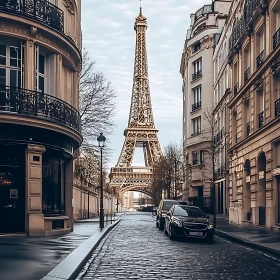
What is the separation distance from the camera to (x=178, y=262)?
46.4ft

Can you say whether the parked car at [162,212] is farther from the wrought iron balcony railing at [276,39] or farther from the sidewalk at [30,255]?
the sidewalk at [30,255]

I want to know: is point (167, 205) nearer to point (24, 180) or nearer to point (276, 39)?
point (276, 39)

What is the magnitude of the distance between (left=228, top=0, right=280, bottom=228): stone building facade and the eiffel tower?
162 ft

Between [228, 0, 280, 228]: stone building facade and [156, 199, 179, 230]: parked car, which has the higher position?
[228, 0, 280, 228]: stone building facade

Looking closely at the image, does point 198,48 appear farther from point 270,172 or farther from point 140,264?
point 140,264

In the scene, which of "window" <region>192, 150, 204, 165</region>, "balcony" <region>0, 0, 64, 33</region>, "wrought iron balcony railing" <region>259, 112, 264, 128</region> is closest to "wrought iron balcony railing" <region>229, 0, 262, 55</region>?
"wrought iron balcony railing" <region>259, 112, 264, 128</region>

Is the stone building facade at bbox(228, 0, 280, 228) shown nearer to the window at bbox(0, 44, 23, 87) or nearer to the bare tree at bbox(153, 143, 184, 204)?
the window at bbox(0, 44, 23, 87)

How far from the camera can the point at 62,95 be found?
2355 centimetres

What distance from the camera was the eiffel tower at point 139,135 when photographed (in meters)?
88.2

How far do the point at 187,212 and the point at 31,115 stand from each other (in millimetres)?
7628

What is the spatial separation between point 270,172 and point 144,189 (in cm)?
6757

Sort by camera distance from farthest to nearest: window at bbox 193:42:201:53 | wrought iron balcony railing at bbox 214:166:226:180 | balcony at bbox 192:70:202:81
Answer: window at bbox 193:42:201:53, balcony at bbox 192:70:202:81, wrought iron balcony railing at bbox 214:166:226:180

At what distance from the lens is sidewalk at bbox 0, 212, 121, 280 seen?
35.4 feet

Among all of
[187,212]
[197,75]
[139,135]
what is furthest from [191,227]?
[139,135]
